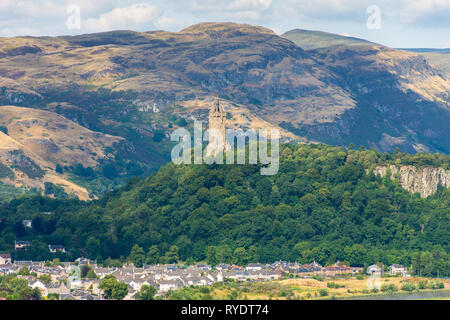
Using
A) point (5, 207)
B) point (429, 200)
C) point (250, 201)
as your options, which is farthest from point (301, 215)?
point (5, 207)

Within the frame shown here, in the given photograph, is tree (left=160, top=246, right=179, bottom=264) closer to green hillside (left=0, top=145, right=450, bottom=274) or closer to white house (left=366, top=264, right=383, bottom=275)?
green hillside (left=0, top=145, right=450, bottom=274)

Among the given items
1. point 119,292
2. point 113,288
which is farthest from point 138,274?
point 119,292

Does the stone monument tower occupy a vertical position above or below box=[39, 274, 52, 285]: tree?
above

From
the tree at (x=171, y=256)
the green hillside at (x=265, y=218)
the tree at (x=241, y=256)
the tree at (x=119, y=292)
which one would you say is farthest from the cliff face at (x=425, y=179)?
the tree at (x=119, y=292)

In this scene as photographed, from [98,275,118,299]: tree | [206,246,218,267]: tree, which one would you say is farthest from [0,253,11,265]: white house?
[206,246,218,267]: tree

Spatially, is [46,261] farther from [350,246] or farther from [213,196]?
[350,246]

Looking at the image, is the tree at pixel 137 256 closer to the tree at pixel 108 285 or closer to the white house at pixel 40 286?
the tree at pixel 108 285

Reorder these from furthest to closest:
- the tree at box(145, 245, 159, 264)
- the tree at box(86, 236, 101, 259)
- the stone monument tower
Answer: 1. the stone monument tower
2. the tree at box(86, 236, 101, 259)
3. the tree at box(145, 245, 159, 264)
